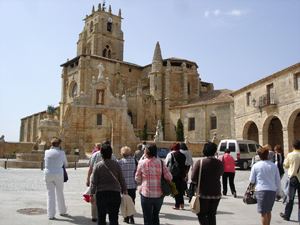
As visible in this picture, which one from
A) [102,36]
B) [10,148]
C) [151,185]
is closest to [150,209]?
[151,185]

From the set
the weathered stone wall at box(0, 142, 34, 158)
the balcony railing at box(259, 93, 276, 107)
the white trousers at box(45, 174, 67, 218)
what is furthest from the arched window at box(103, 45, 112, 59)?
the white trousers at box(45, 174, 67, 218)

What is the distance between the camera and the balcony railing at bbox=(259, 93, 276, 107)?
21358mm

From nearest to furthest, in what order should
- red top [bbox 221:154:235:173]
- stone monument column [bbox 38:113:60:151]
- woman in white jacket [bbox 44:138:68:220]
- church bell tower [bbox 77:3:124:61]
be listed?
1. woman in white jacket [bbox 44:138:68:220]
2. red top [bbox 221:154:235:173]
3. stone monument column [bbox 38:113:60:151]
4. church bell tower [bbox 77:3:124:61]

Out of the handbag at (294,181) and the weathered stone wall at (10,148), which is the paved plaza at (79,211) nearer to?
the handbag at (294,181)

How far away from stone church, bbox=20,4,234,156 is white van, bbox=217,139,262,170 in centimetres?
1378

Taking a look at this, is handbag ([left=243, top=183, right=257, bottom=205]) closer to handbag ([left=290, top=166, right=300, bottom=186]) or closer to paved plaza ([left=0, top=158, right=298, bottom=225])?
paved plaza ([left=0, top=158, right=298, bottom=225])

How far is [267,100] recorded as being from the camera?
21.7 m

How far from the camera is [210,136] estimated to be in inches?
1585

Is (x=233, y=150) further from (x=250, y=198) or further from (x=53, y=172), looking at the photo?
(x=53, y=172)

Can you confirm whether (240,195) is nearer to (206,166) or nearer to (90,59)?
(206,166)

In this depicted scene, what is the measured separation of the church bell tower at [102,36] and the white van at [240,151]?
142 ft

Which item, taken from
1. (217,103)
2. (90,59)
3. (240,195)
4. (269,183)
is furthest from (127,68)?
(269,183)

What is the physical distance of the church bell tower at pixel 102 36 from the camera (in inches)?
2222

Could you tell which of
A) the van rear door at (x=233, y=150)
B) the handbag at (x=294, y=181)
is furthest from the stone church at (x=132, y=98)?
the handbag at (x=294, y=181)
